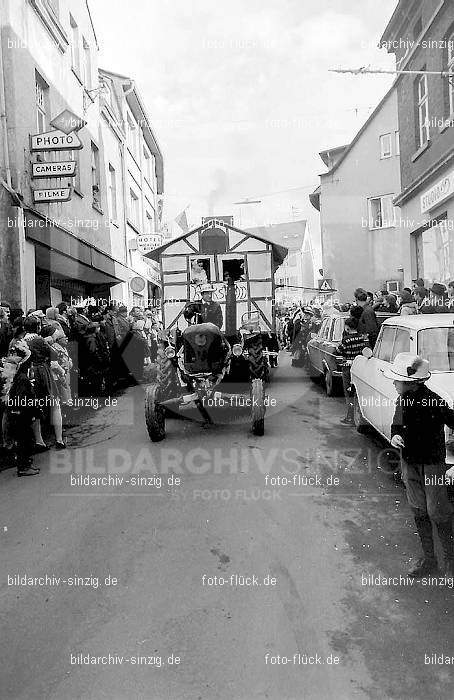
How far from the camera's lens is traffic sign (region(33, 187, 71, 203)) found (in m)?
11.9

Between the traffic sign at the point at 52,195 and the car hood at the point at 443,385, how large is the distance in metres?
9.12

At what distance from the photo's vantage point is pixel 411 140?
14883mm

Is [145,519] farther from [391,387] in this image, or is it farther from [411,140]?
[411,140]

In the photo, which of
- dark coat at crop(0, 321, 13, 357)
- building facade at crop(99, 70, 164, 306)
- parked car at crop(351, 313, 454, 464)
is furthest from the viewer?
building facade at crop(99, 70, 164, 306)

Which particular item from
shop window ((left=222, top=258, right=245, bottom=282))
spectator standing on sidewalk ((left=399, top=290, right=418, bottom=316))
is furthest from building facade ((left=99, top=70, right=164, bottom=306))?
spectator standing on sidewalk ((left=399, top=290, right=418, bottom=316))

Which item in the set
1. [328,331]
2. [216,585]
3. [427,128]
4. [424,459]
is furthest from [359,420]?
[427,128]

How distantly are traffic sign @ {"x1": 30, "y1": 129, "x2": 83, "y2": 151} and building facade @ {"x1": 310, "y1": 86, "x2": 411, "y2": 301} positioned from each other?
45.7ft

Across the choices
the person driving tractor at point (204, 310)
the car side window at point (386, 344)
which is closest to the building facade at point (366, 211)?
the person driving tractor at point (204, 310)

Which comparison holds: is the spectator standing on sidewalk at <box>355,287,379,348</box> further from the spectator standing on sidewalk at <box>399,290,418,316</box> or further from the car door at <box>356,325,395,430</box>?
the car door at <box>356,325,395,430</box>

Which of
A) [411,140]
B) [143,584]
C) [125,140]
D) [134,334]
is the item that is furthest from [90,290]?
[143,584]

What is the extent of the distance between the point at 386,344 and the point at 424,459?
9.55 feet

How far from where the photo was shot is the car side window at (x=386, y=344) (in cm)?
649

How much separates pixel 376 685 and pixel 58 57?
50.9 feet

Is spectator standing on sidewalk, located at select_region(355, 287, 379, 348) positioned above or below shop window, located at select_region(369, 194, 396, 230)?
below
